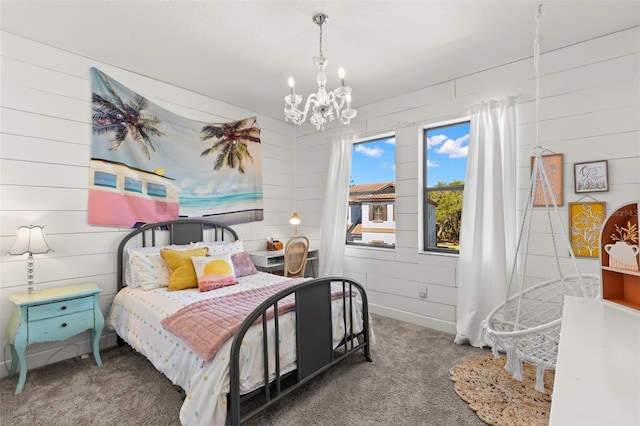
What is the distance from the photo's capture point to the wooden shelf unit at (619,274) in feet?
4.17

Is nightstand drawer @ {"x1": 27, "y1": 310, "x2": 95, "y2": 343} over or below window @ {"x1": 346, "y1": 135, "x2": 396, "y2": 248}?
below

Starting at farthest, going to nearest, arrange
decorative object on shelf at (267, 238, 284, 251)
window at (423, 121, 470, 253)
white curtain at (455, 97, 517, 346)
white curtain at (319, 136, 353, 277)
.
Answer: decorative object on shelf at (267, 238, 284, 251)
white curtain at (319, 136, 353, 277)
window at (423, 121, 470, 253)
white curtain at (455, 97, 517, 346)

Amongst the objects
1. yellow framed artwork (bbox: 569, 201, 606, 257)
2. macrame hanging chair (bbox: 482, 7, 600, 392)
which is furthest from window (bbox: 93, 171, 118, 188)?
yellow framed artwork (bbox: 569, 201, 606, 257)

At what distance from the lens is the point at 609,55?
2.49m

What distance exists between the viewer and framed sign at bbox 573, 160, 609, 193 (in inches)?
96.7

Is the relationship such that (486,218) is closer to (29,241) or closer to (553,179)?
(553,179)

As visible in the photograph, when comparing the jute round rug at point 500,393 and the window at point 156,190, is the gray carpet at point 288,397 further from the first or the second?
the window at point 156,190

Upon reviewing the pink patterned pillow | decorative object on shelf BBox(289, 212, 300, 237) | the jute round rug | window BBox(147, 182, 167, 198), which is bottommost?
the jute round rug

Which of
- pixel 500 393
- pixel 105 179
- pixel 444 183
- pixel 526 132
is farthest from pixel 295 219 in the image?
pixel 500 393

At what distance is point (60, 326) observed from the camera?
2.33 meters

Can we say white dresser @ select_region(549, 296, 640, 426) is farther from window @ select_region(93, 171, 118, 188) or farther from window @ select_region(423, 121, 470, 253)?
window @ select_region(93, 171, 118, 188)

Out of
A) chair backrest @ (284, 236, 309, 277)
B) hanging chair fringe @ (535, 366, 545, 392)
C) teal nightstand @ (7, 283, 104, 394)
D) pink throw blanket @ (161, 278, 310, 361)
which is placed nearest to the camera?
pink throw blanket @ (161, 278, 310, 361)

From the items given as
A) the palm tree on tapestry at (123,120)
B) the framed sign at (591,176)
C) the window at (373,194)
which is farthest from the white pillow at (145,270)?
the framed sign at (591,176)

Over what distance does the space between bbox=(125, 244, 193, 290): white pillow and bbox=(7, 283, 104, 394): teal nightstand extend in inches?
11.7
